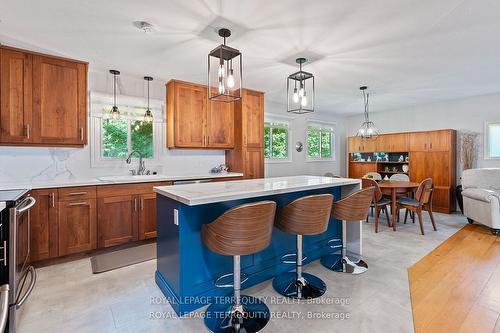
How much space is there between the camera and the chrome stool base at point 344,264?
2.70m

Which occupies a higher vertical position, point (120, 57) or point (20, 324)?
point (120, 57)

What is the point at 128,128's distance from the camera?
13.2 feet

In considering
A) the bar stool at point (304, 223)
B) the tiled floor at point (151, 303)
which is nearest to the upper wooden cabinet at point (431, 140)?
the tiled floor at point (151, 303)

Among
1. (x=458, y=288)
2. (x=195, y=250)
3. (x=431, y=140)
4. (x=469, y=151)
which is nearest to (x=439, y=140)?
(x=431, y=140)

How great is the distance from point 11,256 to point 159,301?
1.12 meters

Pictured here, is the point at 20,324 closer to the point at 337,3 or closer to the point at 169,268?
the point at 169,268

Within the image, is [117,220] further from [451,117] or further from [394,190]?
[451,117]

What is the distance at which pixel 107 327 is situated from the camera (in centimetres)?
184

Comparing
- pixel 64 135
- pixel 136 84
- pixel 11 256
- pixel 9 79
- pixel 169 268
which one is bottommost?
pixel 169 268

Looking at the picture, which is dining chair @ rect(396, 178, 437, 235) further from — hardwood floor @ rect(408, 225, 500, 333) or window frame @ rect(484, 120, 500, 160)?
window frame @ rect(484, 120, 500, 160)

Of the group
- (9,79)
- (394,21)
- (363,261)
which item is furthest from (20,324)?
(394,21)

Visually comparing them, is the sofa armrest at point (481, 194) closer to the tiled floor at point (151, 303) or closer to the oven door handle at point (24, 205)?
the tiled floor at point (151, 303)

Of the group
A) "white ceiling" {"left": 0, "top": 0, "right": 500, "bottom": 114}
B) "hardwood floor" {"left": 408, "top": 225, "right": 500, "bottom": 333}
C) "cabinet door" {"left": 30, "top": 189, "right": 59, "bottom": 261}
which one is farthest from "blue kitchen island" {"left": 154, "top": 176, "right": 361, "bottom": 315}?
"white ceiling" {"left": 0, "top": 0, "right": 500, "bottom": 114}

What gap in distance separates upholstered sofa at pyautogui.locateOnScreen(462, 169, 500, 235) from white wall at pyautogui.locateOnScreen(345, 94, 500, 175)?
1022 millimetres
